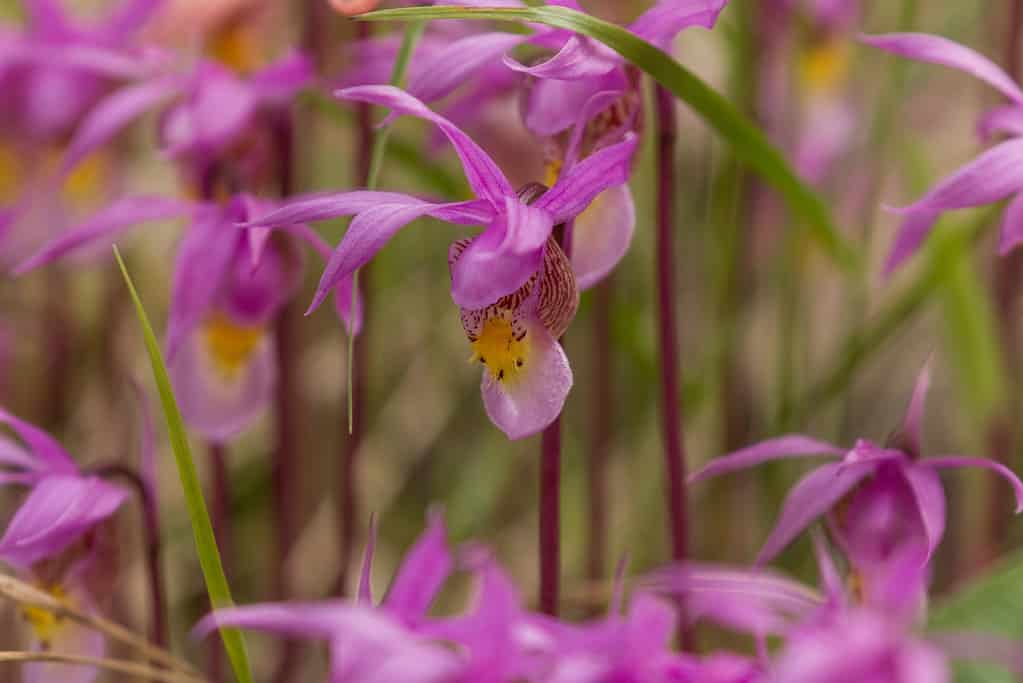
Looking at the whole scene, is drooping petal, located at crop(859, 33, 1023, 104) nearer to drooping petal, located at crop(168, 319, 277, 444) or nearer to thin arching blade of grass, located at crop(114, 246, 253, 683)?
thin arching blade of grass, located at crop(114, 246, 253, 683)

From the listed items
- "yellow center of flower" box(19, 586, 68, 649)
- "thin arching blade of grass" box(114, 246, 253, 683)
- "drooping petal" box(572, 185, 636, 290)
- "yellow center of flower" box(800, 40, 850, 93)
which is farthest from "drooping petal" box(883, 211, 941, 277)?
"yellow center of flower" box(800, 40, 850, 93)

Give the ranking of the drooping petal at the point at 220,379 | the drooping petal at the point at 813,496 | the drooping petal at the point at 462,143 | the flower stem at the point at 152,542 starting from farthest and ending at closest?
Result: the drooping petal at the point at 220,379 → the flower stem at the point at 152,542 → the drooping petal at the point at 813,496 → the drooping petal at the point at 462,143

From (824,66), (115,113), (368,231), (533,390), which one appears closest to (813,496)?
(533,390)

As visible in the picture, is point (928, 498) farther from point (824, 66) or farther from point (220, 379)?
point (824, 66)

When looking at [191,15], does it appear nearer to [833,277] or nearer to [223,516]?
[223,516]

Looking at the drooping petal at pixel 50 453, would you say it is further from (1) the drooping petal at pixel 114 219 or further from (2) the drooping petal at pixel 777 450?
(2) the drooping petal at pixel 777 450

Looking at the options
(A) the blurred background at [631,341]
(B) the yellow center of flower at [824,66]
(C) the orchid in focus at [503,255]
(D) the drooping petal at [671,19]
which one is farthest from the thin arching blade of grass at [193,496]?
(B) the yellow center of flower at [824,66]

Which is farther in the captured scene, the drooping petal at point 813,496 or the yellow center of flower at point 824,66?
the yellow center of flower at point 824,66
